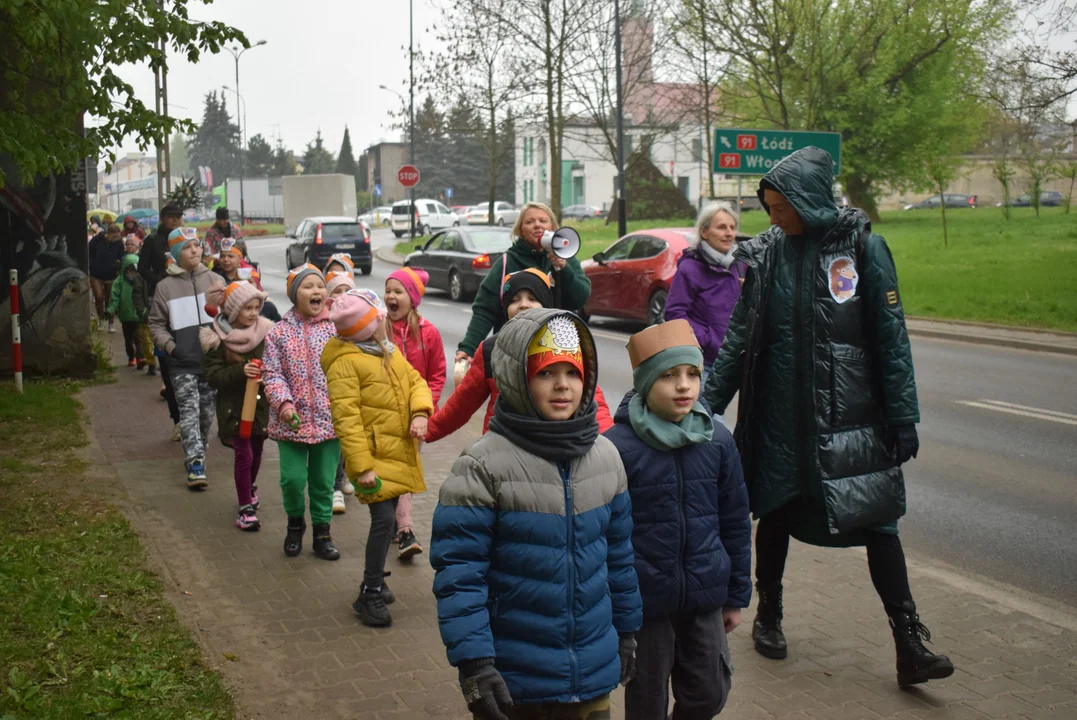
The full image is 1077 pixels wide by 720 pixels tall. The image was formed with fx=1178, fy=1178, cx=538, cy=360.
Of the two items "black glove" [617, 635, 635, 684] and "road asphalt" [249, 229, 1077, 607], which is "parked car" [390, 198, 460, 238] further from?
"black glove" [617, 635, 635, 684]

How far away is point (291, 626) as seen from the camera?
17.6 ft

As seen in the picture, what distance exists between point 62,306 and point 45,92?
4833mm

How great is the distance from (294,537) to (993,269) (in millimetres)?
22036

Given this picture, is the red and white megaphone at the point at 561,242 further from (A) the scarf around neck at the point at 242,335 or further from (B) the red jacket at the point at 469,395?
(A) the scarf around neck at the point at 242,335

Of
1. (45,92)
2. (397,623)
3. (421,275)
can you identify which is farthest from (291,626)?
(45,92)

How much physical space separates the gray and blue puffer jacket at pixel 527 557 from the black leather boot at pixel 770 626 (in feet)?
6.52

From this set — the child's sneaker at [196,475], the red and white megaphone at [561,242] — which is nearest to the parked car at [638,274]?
the child's sneaker at [196,475]

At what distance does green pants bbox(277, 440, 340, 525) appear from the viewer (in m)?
6.40

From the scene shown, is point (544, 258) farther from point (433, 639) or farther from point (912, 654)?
point (912, 654)

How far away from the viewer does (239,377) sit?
7270 mm

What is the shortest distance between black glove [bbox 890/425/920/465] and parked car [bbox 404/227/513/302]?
19890mm

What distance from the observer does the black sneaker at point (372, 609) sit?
17.6 feet

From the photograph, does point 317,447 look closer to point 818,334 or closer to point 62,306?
point 818,334

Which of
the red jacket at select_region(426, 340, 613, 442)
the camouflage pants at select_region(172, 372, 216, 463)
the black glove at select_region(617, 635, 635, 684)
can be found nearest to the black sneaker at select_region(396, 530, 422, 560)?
the red jacket at select_region(426, 340, 613, 442)
